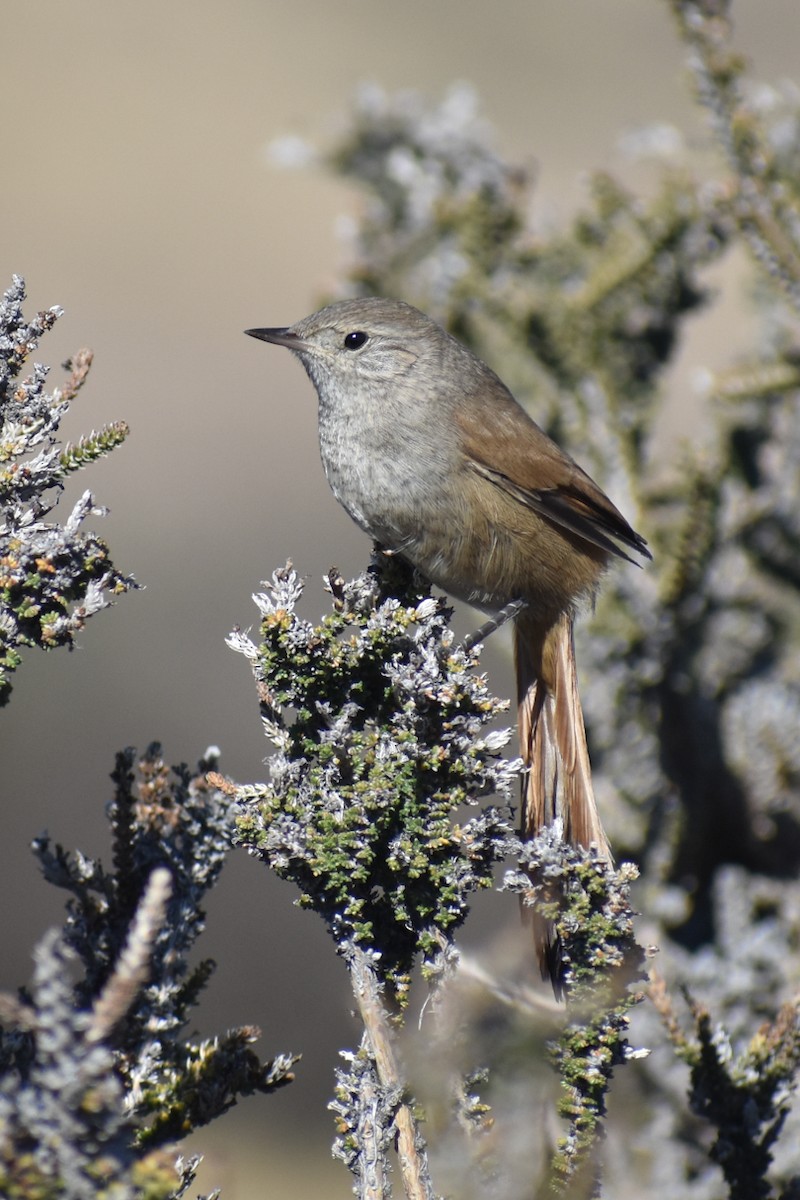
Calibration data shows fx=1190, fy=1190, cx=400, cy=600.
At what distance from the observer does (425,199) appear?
17.1ft

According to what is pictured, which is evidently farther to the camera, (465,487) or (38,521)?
(465,487)

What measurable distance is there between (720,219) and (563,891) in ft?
9.82

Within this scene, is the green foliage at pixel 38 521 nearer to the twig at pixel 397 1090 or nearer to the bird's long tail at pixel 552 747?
the twig at pixel 397 1090

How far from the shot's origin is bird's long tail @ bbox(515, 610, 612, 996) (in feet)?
9.86

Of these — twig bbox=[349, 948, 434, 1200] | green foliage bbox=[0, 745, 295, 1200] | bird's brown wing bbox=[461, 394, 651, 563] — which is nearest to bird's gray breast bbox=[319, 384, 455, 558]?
bird's brown wing bbox=[461, 394, 651, 563]

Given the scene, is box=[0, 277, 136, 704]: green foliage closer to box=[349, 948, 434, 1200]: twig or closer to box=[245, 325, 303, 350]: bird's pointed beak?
box=[349, 948, 434, 1200]: twig

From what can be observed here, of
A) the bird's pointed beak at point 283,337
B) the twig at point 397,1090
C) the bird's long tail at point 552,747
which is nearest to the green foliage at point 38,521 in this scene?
the twig at point 397,1090

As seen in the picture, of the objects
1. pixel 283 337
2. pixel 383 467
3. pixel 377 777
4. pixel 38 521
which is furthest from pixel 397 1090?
pixel 283 337

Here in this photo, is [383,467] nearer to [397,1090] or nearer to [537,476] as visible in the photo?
Result: [537,476]

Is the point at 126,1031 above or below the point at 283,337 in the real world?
below

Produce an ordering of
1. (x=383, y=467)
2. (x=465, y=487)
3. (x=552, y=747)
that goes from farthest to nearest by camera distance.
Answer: (x=465, y=487) < (x=383, y=467) < (x=552, y=747)

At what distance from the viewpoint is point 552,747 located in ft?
11.5

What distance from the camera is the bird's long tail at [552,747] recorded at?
3.00 m

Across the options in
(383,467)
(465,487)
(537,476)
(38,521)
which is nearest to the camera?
(38,521)
